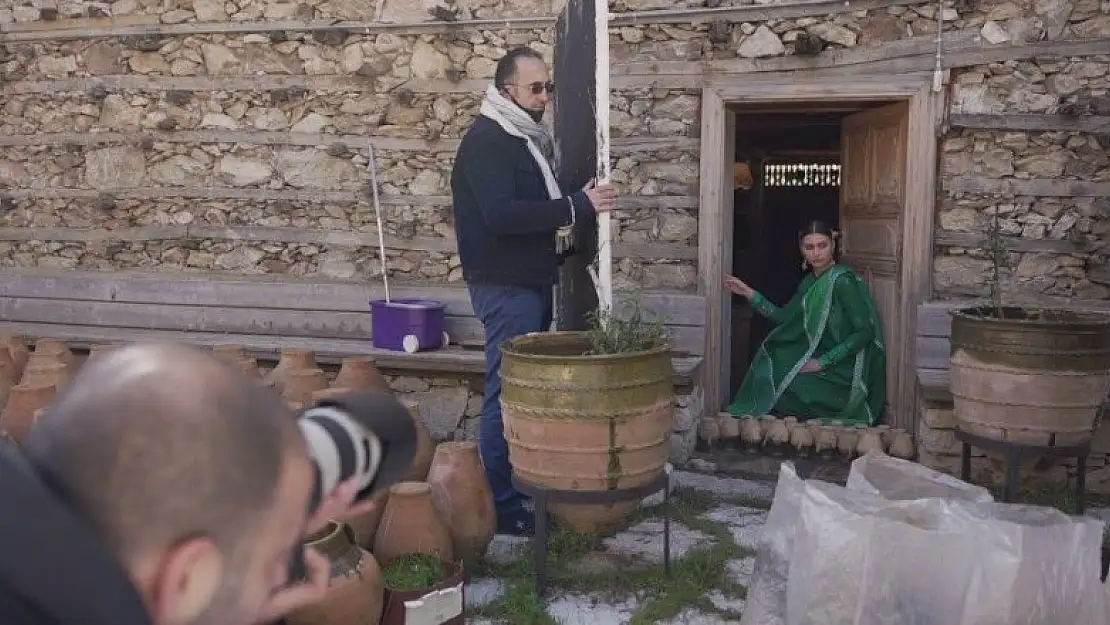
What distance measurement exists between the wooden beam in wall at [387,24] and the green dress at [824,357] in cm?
150

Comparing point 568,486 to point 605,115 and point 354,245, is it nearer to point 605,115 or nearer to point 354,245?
point 605,115

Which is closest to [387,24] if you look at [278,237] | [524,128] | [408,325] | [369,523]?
[278,237]

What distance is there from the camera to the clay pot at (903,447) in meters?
4.91

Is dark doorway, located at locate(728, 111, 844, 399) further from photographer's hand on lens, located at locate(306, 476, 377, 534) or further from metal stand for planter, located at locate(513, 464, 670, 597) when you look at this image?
photographer's hand on lens, located at locate(306, 476, 377, 534)

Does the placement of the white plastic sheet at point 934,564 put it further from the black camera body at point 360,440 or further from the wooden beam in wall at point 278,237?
the wooden beam in wall at point 278,237

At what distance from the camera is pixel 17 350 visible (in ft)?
18.5

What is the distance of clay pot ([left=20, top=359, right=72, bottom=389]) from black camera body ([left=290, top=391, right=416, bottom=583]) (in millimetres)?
3571

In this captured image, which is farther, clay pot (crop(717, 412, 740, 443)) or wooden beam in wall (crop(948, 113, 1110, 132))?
clay pot (crop(717, 412, 740, 443))

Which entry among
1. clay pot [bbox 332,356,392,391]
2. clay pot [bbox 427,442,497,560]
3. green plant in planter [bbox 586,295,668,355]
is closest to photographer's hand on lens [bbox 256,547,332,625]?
green plant in planter [bbox 586,295,668,355]

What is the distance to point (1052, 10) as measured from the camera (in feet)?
15.0

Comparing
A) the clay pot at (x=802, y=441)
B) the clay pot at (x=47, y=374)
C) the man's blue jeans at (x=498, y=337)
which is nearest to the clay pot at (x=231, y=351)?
the clay pot at (x=47, y=374)

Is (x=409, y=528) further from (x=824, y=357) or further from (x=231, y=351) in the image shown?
(x=824, y=357)

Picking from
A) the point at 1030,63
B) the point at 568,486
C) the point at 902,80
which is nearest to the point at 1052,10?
the point at 1030,63

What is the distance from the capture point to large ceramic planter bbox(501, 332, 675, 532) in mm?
3188
